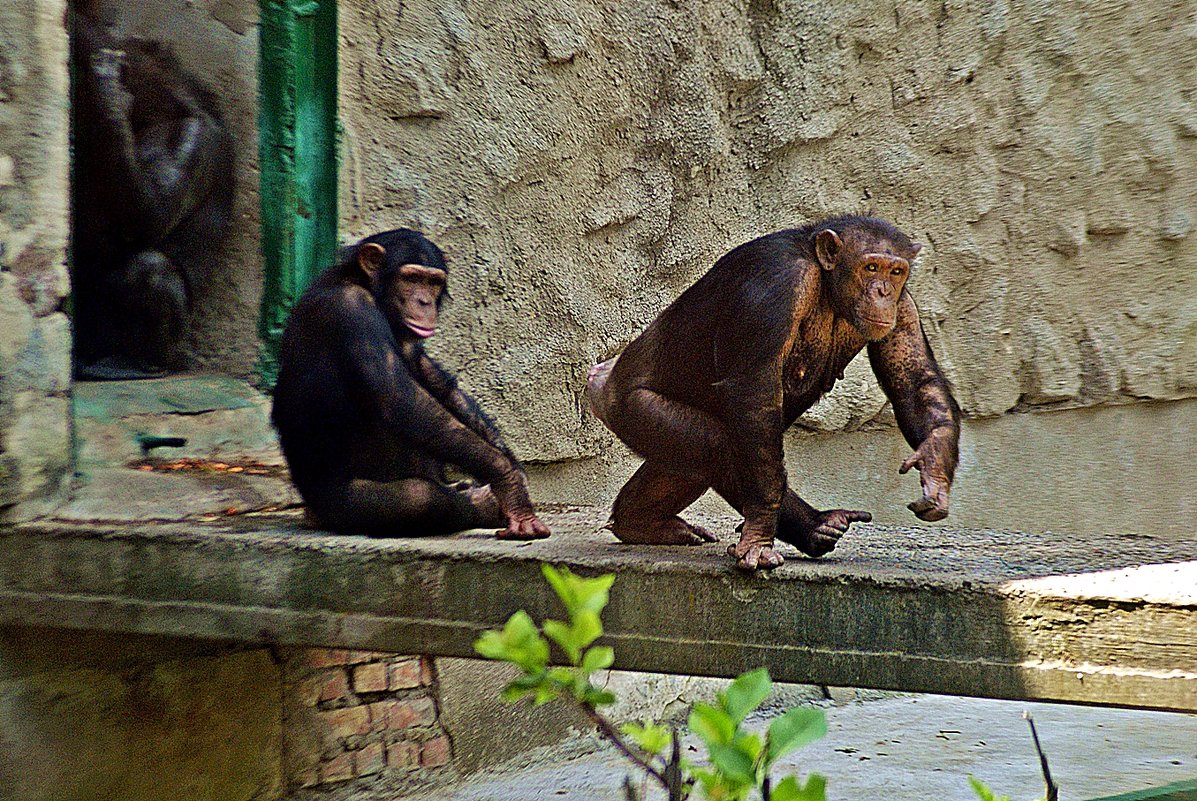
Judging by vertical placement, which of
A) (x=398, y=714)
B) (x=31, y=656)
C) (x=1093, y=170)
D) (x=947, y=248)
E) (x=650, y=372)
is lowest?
(x=398, y=714)

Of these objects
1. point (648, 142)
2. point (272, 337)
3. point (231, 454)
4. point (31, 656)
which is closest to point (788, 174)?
Answer: point (648, 142)

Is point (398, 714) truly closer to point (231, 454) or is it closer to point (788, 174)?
point (231, 454)

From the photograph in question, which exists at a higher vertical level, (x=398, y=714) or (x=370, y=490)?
(x=370, y=490)

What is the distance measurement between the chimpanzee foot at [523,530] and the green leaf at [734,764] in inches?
76.6

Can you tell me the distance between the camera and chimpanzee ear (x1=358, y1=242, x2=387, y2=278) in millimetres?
2861

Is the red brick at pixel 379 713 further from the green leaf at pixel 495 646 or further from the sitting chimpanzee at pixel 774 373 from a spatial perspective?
the green leaf at pixel 495 646

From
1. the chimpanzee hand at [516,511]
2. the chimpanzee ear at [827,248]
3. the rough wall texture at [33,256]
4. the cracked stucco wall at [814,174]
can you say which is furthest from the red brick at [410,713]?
the chimpanzee ear at [827,248]

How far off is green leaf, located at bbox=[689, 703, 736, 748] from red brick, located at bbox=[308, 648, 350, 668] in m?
2.72

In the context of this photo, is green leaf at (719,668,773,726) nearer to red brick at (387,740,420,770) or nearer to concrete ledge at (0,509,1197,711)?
concrete ledge at (0,509,1197,711)

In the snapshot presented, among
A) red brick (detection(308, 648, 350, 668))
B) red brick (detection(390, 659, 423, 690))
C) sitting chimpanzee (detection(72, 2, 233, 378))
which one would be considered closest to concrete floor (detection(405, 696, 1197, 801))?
red brick (detection(390, 659, 423, 690))

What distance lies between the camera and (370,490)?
8.93 feet

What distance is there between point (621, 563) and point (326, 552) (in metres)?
0.63

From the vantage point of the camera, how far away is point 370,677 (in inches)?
136

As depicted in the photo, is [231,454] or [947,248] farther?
[947,248]
